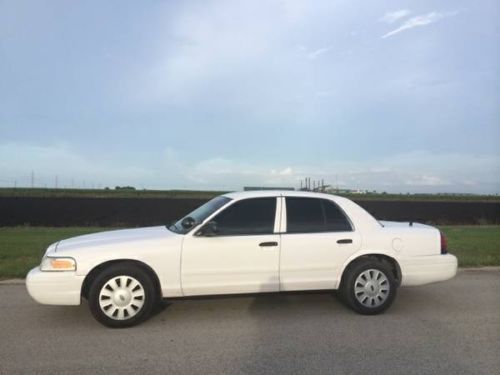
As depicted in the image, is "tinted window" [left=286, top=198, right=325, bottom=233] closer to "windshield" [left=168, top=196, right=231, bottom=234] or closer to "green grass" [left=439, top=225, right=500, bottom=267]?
"windshield" [left=168, top=196, right=231, bottom=234]

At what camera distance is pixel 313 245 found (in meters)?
5.65

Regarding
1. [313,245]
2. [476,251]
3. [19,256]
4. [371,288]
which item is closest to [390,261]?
[371,288]

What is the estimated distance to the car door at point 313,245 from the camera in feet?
18.3

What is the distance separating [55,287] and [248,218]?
7.56 feet

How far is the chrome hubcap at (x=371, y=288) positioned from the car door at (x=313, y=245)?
0.96 ft

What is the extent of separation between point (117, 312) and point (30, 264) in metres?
4.69

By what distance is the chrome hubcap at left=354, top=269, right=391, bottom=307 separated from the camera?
5672 millimetres

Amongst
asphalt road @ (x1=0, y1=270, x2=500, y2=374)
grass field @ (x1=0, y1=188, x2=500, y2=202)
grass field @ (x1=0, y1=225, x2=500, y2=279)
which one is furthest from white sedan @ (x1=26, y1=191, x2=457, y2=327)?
grass field @ (x1=0, y1=188, x2=500, y2=202)

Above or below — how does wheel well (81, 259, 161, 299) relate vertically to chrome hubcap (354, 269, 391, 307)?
above

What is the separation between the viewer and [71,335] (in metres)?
4.88

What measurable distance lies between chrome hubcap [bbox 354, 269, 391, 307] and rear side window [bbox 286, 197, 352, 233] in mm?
622

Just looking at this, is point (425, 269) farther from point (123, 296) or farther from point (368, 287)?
point (123, 296)

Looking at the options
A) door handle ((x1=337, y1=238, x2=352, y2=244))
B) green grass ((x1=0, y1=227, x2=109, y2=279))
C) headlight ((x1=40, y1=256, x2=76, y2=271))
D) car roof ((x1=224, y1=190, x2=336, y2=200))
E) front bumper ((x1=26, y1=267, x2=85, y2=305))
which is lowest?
green grass ((x1=0, y1=227, x2=109, y2=279))

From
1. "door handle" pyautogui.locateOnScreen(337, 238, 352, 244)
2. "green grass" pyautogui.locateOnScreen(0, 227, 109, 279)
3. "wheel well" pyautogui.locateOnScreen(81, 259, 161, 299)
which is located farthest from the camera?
"green grass" pyautogui.locateOnScreen(0, 227, 109, 279)
